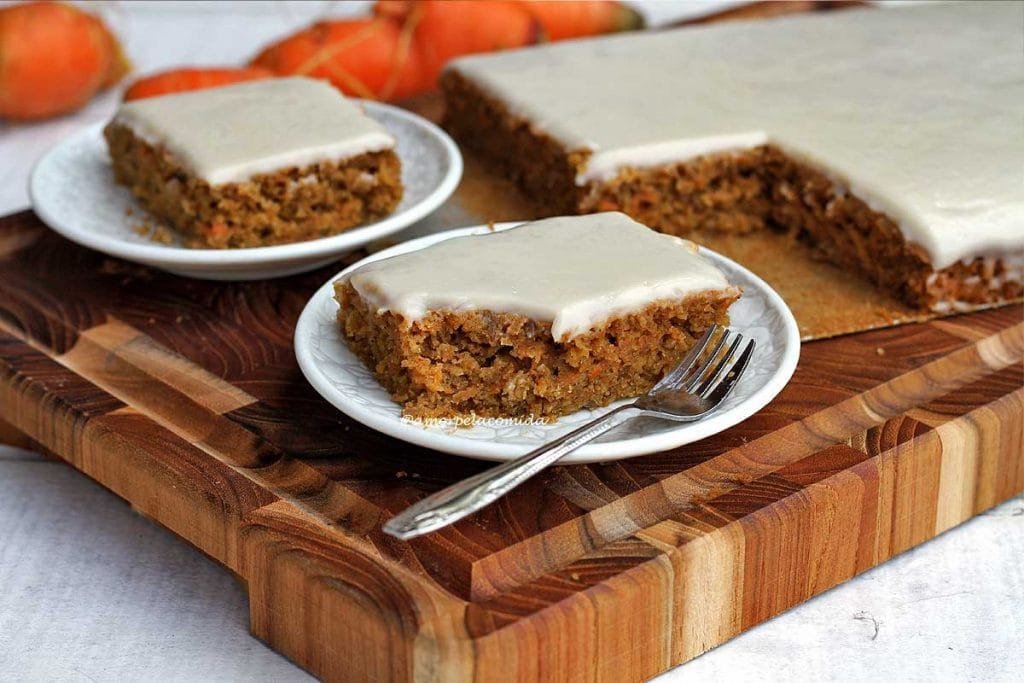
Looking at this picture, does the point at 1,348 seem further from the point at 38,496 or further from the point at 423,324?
the point at 423,324

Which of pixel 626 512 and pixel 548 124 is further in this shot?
pixel 548 124

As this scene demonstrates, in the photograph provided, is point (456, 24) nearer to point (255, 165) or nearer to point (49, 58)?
point (49, 58)

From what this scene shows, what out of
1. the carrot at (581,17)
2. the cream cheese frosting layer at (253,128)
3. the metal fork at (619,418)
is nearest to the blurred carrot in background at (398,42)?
the carrot at (581,17)

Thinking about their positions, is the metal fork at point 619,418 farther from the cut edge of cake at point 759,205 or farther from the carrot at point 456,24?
the carrot at point 456,24

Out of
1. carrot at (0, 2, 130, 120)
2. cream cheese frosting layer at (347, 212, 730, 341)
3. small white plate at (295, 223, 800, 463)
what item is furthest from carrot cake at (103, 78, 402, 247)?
carrot at (0, 2, 130, 120)

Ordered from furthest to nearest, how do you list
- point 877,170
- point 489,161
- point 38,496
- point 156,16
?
point 156,16 → point 489,161 → point 877,170 → point 38,496

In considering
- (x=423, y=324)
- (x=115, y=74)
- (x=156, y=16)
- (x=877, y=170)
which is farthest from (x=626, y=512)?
(x=156, y=16)

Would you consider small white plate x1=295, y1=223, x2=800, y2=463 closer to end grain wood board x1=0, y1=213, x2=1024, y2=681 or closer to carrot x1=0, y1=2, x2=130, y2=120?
end grain wood board x1=0, y1=213, x2=1024, y2=681
